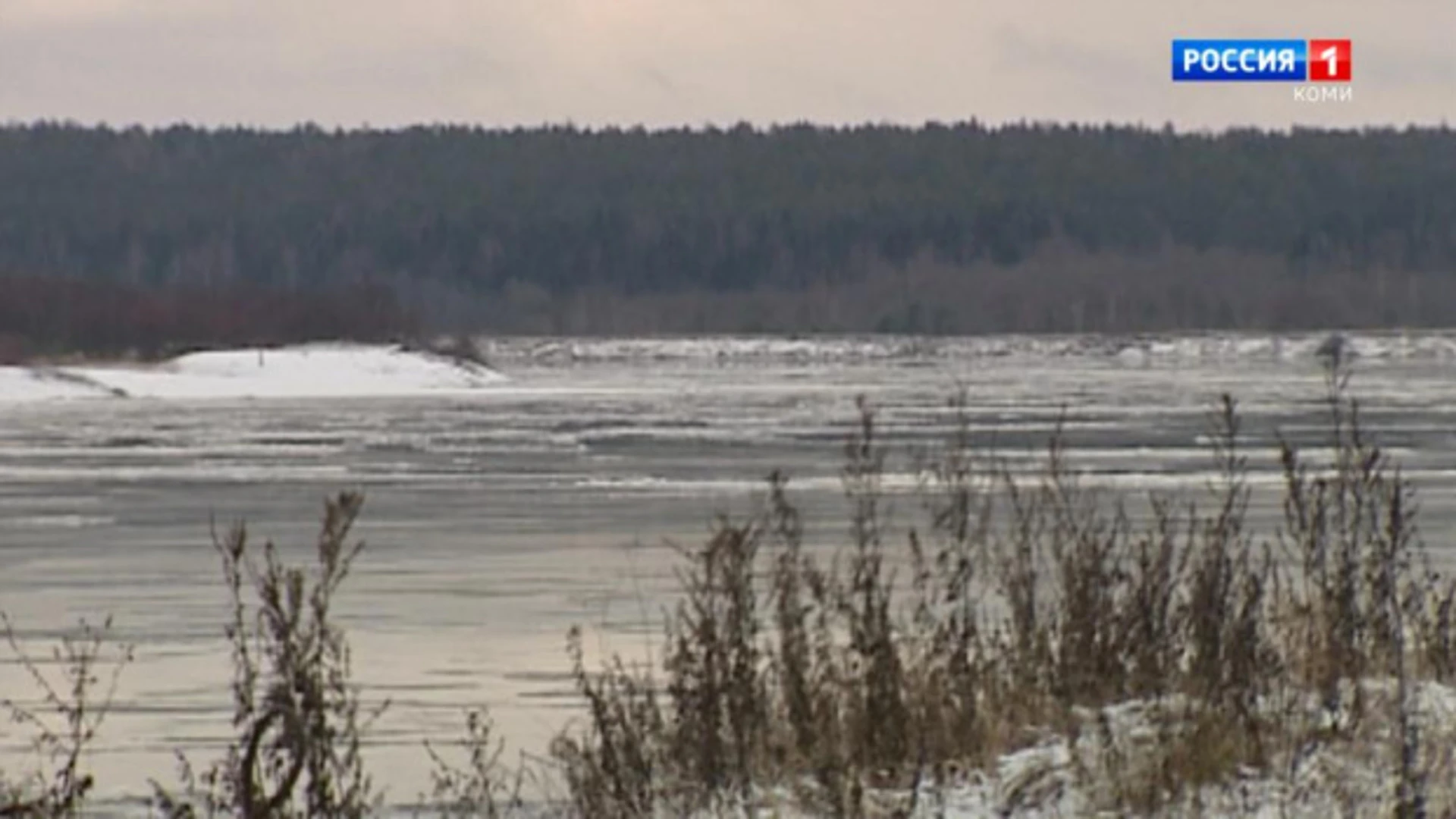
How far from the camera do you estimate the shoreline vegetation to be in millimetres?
9570

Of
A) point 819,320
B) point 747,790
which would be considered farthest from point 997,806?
point 819,320

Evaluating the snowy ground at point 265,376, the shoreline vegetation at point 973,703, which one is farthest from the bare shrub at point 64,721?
the snowy ground at point 265,376

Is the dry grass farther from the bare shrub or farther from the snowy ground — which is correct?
the snowy ground

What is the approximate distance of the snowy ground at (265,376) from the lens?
240 ft

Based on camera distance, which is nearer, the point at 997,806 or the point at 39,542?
the point at 997,806

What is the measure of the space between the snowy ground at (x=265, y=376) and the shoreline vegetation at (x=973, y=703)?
58.6 m

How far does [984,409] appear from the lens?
55031 millimetres

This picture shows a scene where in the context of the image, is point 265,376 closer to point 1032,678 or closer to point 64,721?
point 64,721

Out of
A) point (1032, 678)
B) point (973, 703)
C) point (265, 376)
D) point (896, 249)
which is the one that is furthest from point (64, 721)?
point (896, 249)

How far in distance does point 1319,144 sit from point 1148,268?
1742 centimetres

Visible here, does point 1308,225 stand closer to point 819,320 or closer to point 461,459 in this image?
point 819,320

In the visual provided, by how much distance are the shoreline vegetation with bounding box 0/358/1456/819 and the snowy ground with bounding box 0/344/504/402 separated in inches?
2307

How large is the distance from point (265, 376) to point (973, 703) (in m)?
72.0

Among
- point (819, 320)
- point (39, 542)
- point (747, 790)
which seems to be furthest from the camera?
point (819, 320)
